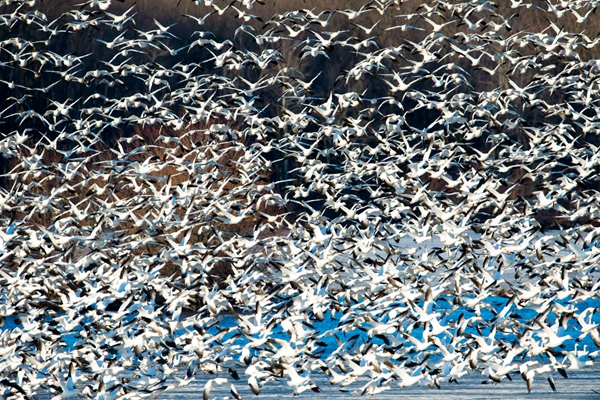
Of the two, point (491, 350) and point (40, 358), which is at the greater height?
point (491, 350)

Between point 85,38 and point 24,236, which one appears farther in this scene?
point 85,38

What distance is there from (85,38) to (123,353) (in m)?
36.0

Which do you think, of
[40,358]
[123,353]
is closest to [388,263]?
[123,353]

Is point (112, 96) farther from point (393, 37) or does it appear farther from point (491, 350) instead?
point (491, 350)

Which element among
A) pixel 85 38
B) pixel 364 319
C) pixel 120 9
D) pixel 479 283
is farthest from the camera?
pixel 120 9

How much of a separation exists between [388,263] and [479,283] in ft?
4.71

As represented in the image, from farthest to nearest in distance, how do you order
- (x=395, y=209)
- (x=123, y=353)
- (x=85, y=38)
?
(x=85, y=38)
(x=395, y=209)
(x=123, y=353)

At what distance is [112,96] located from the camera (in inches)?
1747

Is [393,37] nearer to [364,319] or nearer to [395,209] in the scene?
[395,209]

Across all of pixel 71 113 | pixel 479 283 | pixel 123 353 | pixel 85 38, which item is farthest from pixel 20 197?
pixel 85 38

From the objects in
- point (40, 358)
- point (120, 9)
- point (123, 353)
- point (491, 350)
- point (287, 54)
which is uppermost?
point (491, 350)

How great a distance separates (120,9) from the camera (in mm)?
55656

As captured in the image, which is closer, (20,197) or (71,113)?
(20,197)

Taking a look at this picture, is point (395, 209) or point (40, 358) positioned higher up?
point (395, 209)
